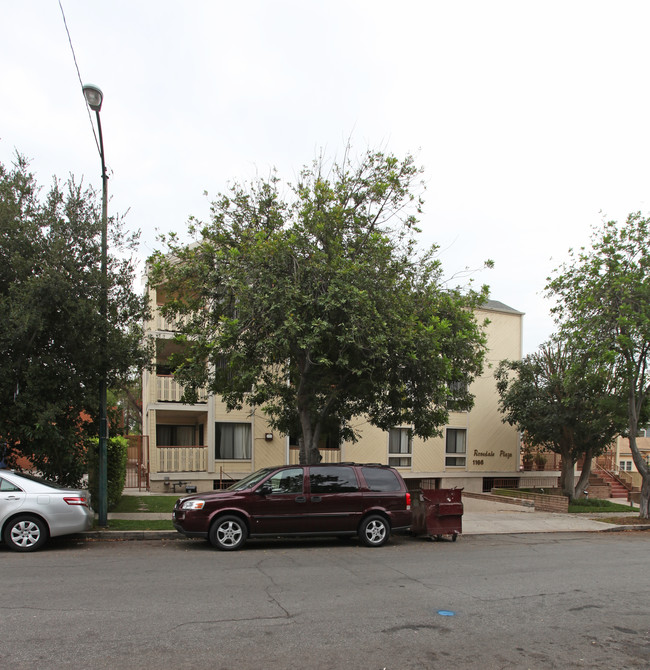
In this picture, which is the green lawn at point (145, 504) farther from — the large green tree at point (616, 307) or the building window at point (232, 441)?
the large green tree at point (616, 307)

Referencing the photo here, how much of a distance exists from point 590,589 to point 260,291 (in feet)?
25.4

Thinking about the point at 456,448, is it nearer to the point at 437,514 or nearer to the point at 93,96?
the point at 437,514

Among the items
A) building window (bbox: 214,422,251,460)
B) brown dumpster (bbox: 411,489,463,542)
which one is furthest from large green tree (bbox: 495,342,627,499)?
building window (bbox: 214,422,251,460)

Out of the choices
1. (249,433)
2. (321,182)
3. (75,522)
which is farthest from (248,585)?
(249,433)

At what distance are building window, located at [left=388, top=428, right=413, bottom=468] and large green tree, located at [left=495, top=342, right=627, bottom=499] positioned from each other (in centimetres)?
447

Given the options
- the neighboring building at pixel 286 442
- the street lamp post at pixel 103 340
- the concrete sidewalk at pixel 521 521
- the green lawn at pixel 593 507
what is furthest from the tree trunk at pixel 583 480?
the street lamp post at pixel 103 340

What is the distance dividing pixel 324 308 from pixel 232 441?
11.8m

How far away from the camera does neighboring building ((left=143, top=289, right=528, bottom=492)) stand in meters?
21.0

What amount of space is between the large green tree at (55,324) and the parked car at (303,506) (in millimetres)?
3073

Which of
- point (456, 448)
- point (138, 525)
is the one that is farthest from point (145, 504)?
point (456, 448)

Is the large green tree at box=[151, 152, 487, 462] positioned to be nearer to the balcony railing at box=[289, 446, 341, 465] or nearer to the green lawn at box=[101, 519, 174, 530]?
the green lawn at box=[101, 519, 174, 530]

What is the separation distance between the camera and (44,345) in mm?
11930

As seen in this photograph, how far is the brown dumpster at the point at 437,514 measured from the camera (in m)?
12.6

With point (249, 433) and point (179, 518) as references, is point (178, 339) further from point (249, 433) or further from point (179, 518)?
point (249, 433)
